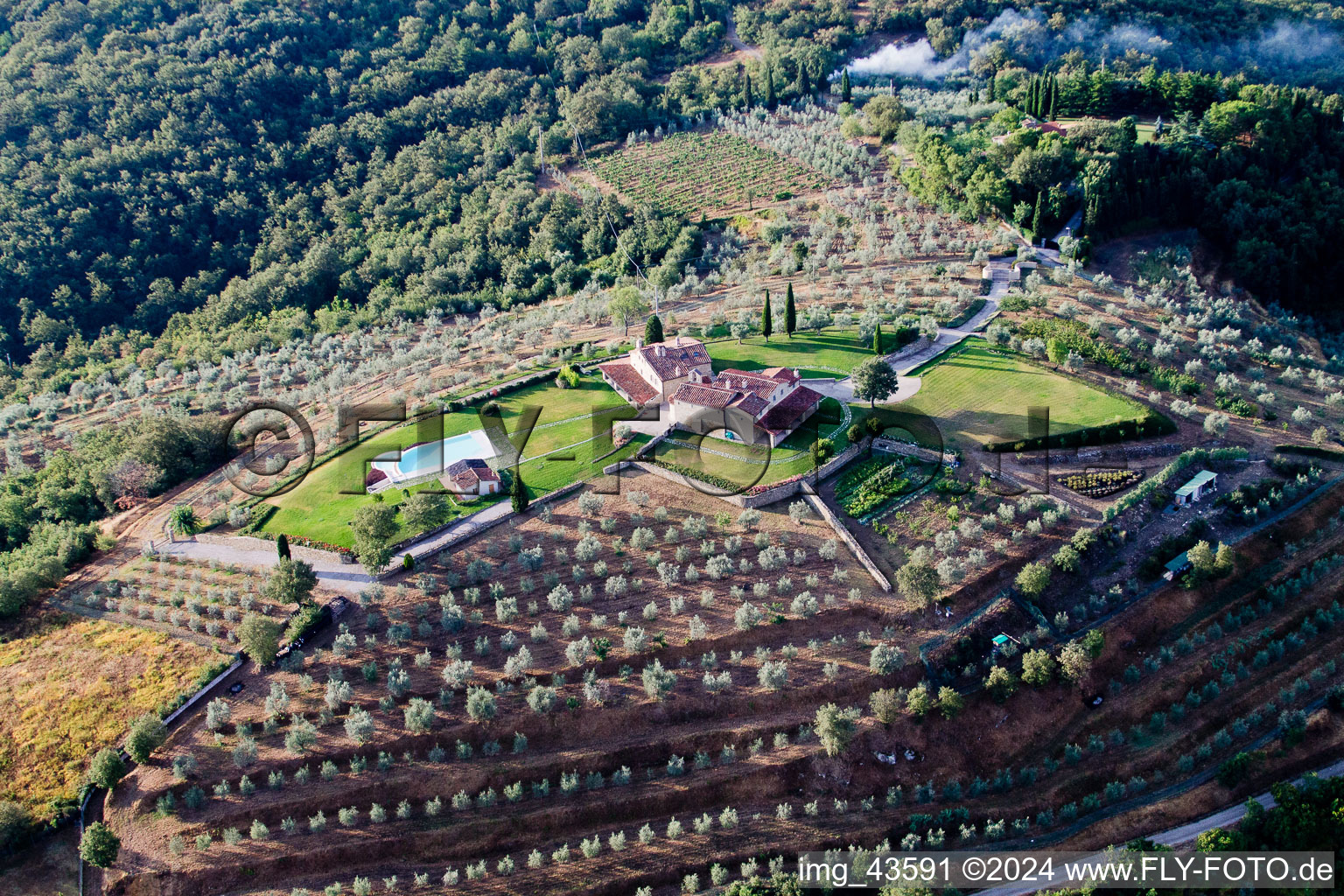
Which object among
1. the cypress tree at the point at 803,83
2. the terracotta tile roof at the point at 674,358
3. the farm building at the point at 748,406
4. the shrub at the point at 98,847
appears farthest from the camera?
the cypress tree at the point at 803,83

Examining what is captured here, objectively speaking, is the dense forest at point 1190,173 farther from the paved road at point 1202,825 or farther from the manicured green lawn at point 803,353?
the paved road at point 1202,825

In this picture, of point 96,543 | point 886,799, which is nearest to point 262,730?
point 96,543

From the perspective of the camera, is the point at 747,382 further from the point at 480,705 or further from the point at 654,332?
the point at 480,705

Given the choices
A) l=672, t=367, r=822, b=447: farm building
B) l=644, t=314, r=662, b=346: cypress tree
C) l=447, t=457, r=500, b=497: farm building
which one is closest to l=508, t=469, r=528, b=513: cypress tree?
l=447, t=457, r=500, b=497: farm building

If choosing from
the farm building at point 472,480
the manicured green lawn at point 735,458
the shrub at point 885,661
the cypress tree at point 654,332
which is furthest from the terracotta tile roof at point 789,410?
the farm building at point 472,480

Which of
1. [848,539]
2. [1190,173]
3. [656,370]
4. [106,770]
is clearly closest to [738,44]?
[1190,173]

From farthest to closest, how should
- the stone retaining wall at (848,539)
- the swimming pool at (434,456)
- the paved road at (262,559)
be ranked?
1. the swimming pool at (434,456)
2. the paved road at (262,559)
3. the stone retaining wall at (848,539)

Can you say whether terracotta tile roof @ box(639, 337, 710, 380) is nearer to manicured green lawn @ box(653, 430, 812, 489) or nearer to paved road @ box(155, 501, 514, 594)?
manicured green lawn @ box(653, 430, 812, 489)
